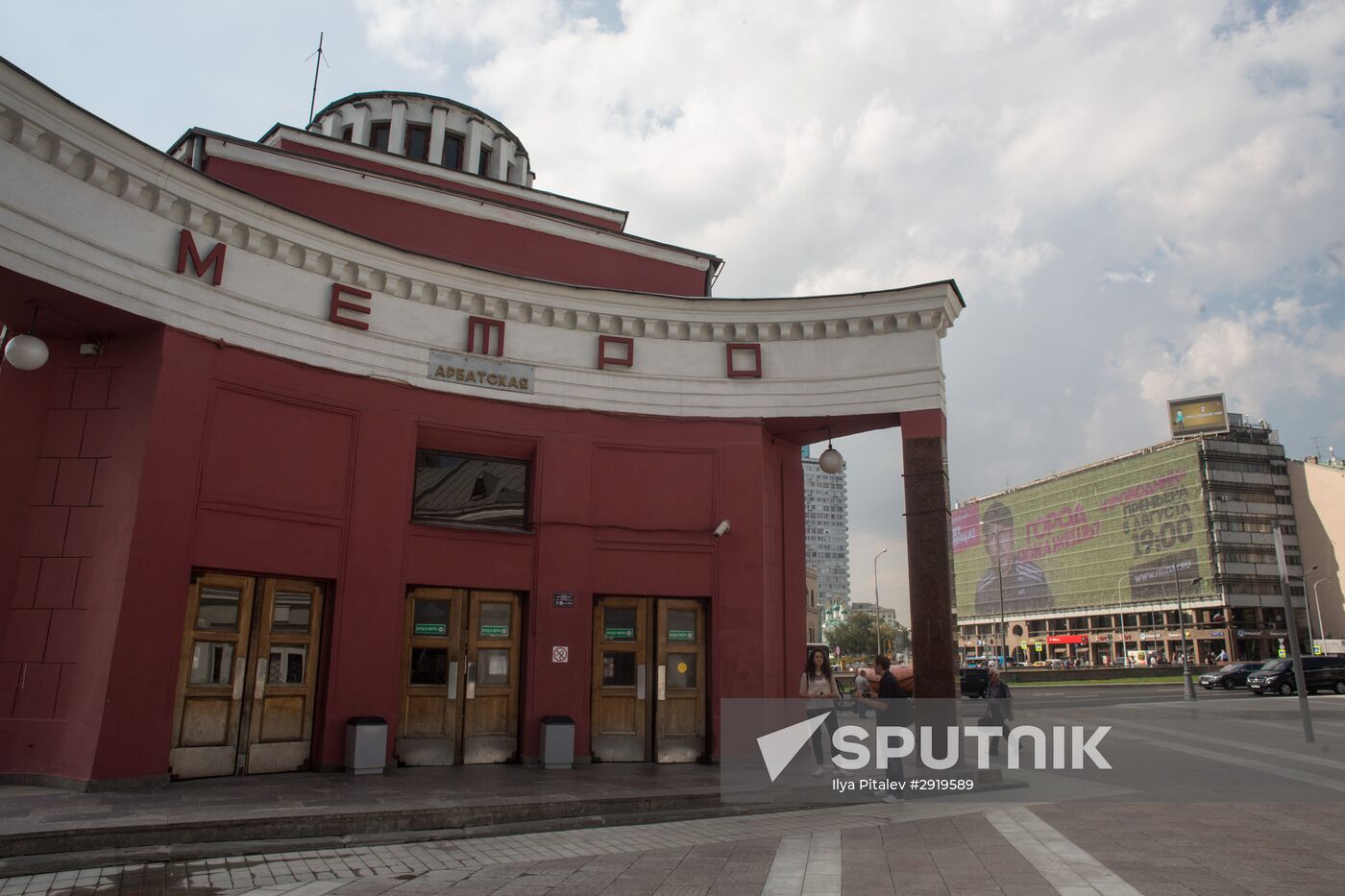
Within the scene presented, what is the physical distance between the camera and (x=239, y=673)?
11.3 m

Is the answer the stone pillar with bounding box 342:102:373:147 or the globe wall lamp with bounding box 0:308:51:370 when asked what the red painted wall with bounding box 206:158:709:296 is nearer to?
the globe wall lamp with bounding box 0:308:51:370

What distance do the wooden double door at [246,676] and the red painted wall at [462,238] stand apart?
5.86m

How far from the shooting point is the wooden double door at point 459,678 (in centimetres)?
1263

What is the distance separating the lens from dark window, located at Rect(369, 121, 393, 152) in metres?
21.7

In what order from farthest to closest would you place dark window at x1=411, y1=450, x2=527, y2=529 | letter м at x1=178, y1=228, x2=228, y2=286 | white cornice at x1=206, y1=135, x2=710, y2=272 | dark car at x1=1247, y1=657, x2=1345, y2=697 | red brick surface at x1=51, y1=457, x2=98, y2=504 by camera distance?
dark car at x1=1247, y1=657, x2=1345, y2=697 → white cornice at x1=206, y1=135, x2=710, y2=272 → dark window at x1=411, y1=450, x2=527, y2=529 → letter м at x1=178, y1=228, x2=228, y2=286 → red brick surface at x1=51, y1=457, x2=98, y2=504

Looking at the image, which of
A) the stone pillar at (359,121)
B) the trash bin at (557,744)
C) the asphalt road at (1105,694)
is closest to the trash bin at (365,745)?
the trash bin at (557,744)

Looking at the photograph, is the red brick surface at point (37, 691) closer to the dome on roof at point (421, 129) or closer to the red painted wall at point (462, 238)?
the red painted wall at point (462, 238)

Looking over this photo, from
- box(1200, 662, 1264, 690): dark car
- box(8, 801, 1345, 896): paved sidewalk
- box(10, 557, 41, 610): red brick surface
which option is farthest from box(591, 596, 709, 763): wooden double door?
box(1200, 662, 1264, 690): dark car

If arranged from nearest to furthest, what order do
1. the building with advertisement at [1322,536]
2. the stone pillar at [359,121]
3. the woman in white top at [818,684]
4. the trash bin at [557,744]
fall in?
1. the woman in white top at [818,684]
2. the trash bin at [557,744]
3. the stone pillar at [359,121]
4. the building with advertisement at [1322,536]

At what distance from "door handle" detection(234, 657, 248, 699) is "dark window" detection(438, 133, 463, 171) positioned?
582 inches

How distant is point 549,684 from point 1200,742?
45.9 feet

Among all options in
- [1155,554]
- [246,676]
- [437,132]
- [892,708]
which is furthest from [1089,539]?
[246,676]

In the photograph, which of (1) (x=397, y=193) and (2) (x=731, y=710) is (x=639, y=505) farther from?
(1) (x=397, y=193)

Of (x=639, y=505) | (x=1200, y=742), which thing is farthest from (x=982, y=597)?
(x=639, y=505)
